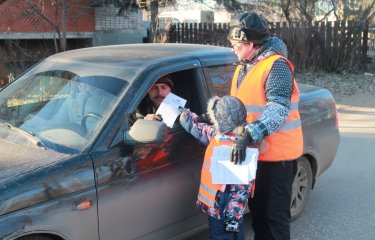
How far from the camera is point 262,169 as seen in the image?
133 inches

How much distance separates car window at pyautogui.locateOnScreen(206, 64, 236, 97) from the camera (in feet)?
12.9

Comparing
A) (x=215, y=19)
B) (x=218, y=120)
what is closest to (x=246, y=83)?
(x=218, y=120)

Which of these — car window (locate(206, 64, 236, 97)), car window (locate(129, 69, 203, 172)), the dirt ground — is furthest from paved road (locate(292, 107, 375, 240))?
the dirt ground

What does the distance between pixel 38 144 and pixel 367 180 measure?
4373mm

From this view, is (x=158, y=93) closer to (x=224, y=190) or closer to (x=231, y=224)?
(x=224, y=190)

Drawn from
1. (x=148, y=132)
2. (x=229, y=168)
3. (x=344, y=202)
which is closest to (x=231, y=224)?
(x=229, y=168)

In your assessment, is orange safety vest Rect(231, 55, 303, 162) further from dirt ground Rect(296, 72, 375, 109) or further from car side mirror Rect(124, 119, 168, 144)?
dirt ground Rect(296, 72, 375, 109)

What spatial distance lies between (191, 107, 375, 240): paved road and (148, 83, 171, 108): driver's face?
4.56ft

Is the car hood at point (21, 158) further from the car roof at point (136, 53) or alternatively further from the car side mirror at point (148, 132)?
→ the car roof at point (136, 53)

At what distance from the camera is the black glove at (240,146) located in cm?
295

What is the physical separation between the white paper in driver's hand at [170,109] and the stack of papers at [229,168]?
453mm

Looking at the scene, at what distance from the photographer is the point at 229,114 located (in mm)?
3088

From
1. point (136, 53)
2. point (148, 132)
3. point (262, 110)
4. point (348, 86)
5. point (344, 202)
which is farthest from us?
point (348, 86)

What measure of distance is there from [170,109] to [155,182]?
0.54m
